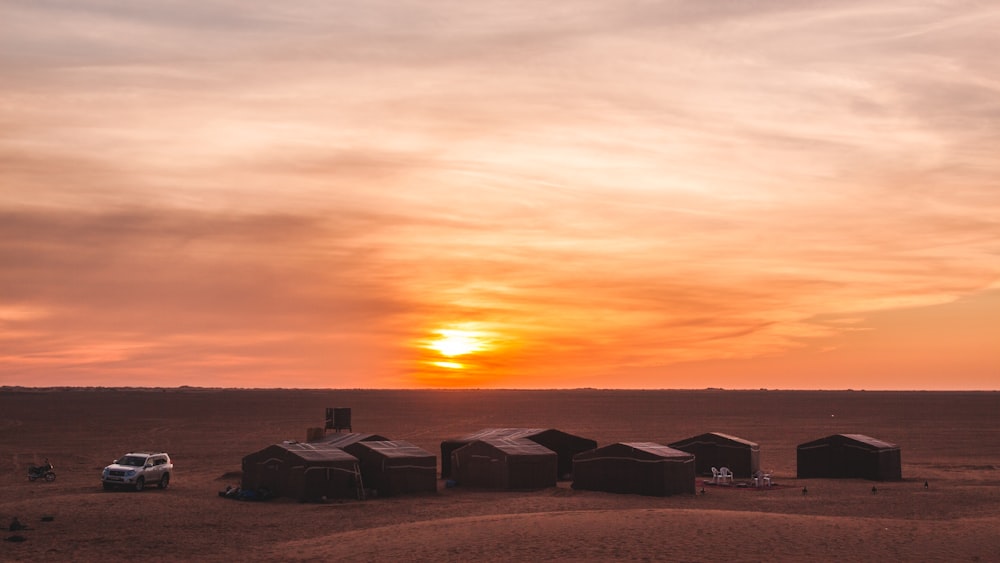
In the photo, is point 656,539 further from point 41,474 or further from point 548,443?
point 41,474

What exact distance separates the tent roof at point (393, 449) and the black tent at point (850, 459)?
24.9m

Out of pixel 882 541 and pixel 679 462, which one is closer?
pixel 882 541

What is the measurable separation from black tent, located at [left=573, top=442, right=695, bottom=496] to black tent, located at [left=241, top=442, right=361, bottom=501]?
12.2 m

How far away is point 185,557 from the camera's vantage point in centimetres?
3484

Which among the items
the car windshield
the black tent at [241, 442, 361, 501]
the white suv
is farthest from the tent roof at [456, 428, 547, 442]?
the car windshield

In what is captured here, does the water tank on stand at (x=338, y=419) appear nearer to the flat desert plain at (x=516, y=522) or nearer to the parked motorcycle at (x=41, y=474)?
the flat desert plain at (x=516, y=522)

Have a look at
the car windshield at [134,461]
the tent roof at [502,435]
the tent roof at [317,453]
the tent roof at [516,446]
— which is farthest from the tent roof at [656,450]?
the car windshield at [134,461]

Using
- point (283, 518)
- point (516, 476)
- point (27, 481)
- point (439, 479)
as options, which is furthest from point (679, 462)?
point (27, 481)

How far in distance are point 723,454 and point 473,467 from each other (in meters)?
17.6

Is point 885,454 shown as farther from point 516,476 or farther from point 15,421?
point 15,421

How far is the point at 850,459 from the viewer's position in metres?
62.8

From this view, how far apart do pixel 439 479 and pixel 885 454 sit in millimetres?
27584

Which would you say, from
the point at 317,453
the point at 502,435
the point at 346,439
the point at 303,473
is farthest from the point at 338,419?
the point at 303,473

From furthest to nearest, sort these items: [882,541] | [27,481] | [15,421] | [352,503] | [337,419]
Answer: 1. [15,421]
2. [337,419]
3. [27,481]
4. [352,503]
5. [882,541]
